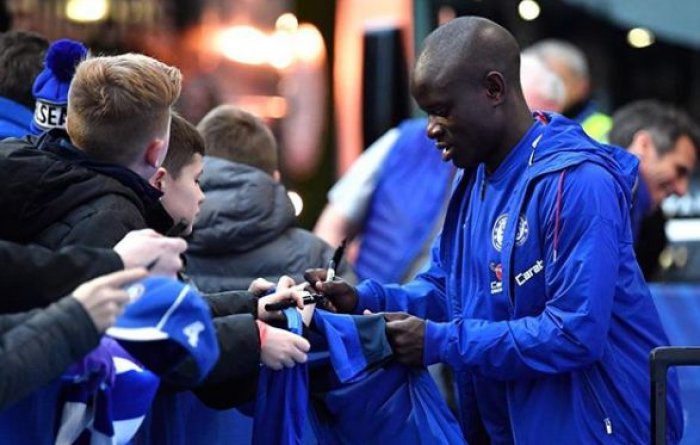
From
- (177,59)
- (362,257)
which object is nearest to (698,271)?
(362,257)

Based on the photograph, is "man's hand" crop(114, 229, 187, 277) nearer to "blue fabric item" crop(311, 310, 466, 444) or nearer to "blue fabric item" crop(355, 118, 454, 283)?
"blue fabric item" crop(311, 310, 466, 444)

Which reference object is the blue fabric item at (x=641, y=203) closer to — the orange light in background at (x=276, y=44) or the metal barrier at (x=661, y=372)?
the metal barrier at (x=661, y=372)

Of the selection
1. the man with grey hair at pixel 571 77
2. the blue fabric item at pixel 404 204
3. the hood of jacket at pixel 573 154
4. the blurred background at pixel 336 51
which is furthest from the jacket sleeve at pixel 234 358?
the man with grey hair at pixel 571 77

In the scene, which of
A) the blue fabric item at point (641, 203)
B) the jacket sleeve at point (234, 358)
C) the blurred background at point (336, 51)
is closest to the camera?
the jacket sleeve at point (234, 358)

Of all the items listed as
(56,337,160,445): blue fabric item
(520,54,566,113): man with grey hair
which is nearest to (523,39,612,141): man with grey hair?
(520,54,566,113): man with grey hair

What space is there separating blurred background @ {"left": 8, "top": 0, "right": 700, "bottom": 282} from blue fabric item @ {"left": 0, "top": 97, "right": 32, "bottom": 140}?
357cm

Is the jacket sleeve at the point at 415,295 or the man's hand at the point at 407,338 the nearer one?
the man's hand at the point at 407,338

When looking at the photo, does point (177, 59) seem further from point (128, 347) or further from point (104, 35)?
point (128, 347)

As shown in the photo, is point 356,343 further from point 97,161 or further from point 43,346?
point 43,346

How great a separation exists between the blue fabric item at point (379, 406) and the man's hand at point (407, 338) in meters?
0.02

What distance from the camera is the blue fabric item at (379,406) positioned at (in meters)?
4.38

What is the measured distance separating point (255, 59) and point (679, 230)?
3748 mm

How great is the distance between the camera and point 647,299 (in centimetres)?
436

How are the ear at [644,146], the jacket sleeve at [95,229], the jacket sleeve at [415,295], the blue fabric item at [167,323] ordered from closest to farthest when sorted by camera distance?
1. the blue fabric item at [167,323]
2. the jacket sleeve at [95,229]
3. the jacket sleeve at [415,295]
4. the ear at [644,146]
